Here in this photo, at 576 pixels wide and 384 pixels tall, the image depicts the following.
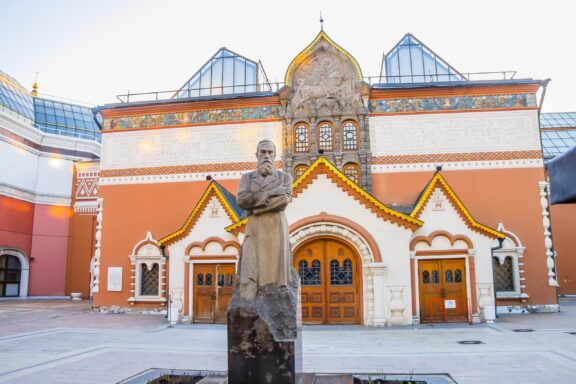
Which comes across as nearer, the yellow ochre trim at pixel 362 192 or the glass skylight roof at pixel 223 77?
the yellow ochre trim at pixel 362 192

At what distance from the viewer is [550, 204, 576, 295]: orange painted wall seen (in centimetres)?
2878

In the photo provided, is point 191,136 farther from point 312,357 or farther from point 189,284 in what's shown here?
point 312,357

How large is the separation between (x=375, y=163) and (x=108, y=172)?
1314 cm

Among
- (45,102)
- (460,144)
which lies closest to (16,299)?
(45,102)

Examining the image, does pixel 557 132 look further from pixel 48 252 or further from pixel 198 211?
pixel 48 252

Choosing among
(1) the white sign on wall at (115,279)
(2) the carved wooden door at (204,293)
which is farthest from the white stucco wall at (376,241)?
(1) the white sign on wall at (115,279)

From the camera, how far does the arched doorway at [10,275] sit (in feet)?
101

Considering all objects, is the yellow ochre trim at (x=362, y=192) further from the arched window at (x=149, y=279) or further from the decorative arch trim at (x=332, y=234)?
the arched window at (x=149, y=279)

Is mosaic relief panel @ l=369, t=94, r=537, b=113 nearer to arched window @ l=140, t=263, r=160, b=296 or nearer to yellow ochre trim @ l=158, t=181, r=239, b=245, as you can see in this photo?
yellow ochre trim @ l=158, t=181, r=239, b=245

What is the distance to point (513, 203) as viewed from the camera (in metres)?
20.9

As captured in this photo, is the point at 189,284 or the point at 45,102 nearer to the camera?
the point at 189,284

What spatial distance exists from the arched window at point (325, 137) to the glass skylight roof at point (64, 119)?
23.2 meters

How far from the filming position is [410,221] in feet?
55.5

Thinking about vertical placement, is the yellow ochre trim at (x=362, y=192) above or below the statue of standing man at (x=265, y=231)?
above
